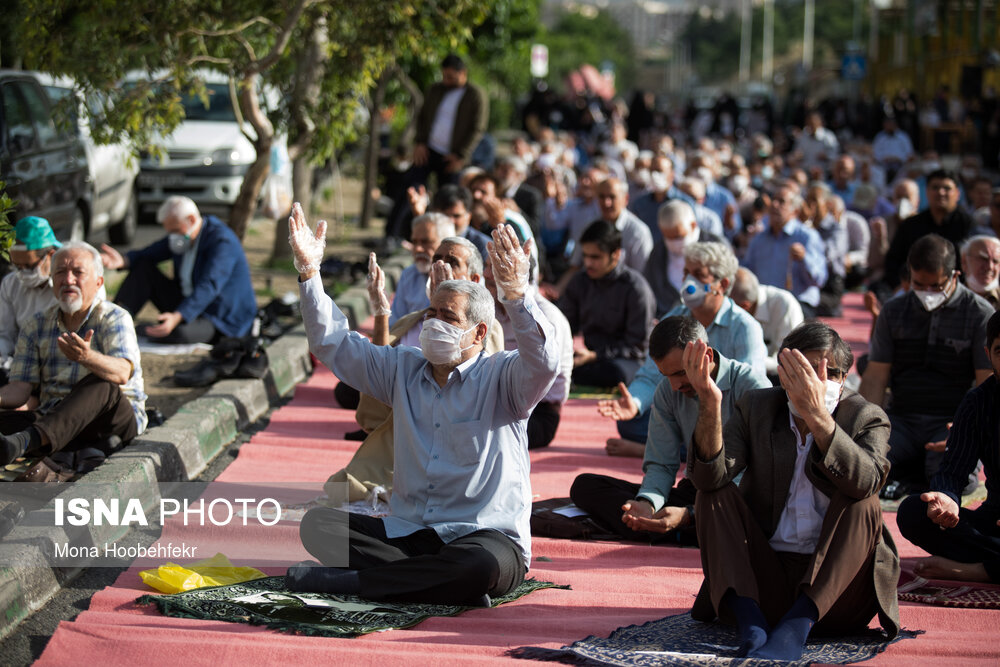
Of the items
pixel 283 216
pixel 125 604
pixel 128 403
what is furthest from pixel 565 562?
pixel 283 216

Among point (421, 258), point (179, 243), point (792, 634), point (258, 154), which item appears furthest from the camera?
point (258, 154)

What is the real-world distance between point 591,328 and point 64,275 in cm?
402

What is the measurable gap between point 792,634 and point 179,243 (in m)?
6.36

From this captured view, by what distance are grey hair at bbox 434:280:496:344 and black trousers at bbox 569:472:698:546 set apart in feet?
4.45

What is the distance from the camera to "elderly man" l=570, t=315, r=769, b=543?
16.7 ft

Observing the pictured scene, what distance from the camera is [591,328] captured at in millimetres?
9234

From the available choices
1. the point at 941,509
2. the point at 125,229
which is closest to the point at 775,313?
the point at 941,509

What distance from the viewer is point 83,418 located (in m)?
6.16

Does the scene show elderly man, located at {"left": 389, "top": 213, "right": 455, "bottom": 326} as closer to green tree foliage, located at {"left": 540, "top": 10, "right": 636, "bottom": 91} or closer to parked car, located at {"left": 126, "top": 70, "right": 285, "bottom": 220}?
parked car, located at {"left": 126, "top": 70, "right": 285, "bottom": 220}

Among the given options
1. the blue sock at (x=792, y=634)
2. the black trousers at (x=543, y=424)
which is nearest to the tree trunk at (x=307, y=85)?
the black trousers at (x=543, y=424)

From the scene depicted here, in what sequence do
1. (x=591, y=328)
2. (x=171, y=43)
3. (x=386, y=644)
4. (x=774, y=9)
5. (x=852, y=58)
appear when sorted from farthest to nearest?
(x=774, y=9) → (x=852, y=58) → (x=171, y=43) → (x=591, y=328) → (x=386, y=644)

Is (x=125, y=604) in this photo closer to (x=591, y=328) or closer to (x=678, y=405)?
(x=678, y=405)

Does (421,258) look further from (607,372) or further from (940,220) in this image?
(940,220)

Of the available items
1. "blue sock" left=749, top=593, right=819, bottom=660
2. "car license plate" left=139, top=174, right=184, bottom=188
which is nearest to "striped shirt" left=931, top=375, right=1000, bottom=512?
"blue sock" left=749, top=593, right=819, bottom=660
